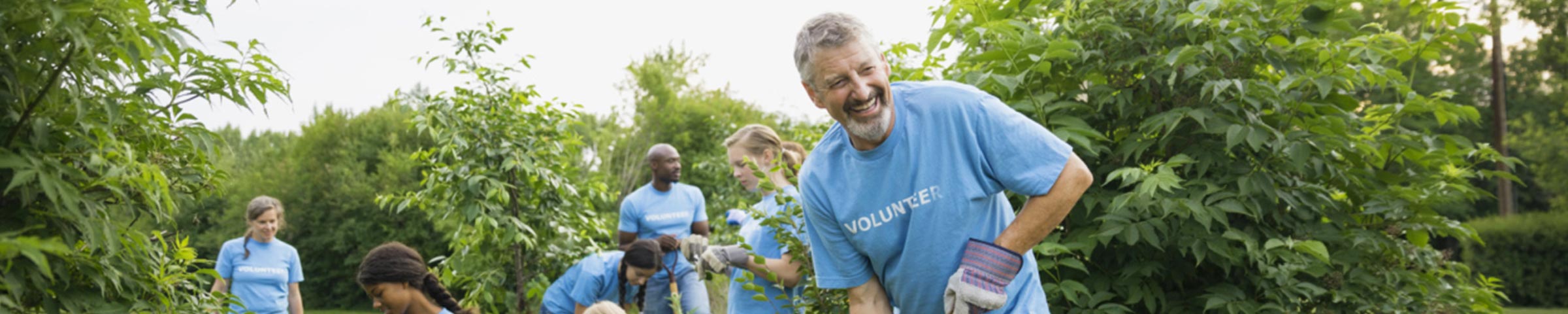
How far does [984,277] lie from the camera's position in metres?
2.39

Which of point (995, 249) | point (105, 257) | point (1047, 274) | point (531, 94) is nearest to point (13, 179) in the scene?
point (105, 257)

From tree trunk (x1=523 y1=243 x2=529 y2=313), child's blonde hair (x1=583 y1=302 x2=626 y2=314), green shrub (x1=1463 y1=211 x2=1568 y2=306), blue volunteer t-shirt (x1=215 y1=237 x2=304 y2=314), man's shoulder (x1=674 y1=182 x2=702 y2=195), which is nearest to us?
child's blonde hair (x1=583 y1=302 x2=626 y2=314)

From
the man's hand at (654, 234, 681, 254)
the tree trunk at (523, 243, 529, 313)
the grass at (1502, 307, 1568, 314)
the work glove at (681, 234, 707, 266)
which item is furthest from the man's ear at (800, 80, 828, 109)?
the grass at (1502, 307, 1568, 314)

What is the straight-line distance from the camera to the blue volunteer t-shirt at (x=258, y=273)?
732 centimetres

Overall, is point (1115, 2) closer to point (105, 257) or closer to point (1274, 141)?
point (1274, 141)

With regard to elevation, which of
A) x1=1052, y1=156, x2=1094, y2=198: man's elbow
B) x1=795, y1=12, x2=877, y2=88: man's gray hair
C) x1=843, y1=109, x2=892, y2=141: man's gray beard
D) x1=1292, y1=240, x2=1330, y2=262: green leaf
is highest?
x1=795, y1=12, x2=877, y2=88: man's gray hair

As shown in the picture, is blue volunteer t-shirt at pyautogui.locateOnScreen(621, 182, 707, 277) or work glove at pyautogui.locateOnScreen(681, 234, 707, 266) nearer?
work glove at pyautogui.locateOnScreen(681, 234, 707, 266)

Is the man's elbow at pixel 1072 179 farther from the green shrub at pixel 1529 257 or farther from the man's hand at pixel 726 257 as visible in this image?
the green shrub at pixel 1529 257

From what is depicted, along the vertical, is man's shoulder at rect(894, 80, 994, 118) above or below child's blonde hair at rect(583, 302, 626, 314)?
above

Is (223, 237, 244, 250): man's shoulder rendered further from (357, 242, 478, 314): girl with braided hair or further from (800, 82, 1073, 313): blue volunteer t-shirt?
(800, 82, 1073, 313): blue volunteer t-shirt

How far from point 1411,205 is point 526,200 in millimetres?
4588

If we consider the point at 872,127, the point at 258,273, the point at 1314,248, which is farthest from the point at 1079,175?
the point at 258,273

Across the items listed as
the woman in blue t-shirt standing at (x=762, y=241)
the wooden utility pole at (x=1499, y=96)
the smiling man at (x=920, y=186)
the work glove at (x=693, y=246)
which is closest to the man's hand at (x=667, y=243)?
the work glove at (x=693, y=246)

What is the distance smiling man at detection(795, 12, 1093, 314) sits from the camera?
2396mm
